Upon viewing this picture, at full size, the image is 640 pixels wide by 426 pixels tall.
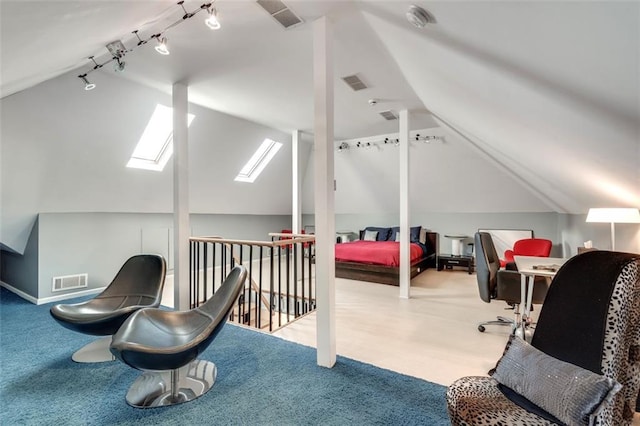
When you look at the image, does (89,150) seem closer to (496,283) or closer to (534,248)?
(496,283)

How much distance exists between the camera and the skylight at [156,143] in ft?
14.4

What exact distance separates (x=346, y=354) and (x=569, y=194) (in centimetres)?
365

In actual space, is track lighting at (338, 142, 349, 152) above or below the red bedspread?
above

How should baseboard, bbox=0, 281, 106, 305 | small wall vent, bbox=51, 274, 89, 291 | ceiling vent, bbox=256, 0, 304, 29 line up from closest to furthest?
1. ceiling vent, bbox=256, 0, 304, 29
2. baseboard, bbox=0, 281, 106, 305
3. small wall vent, bbox=51, 274, 89, 291

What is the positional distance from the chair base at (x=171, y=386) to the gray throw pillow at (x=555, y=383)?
1902 mm

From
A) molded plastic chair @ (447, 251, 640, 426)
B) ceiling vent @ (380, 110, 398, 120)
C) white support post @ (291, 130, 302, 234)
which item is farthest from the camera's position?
white support post @ (291, 130, 302, 234)

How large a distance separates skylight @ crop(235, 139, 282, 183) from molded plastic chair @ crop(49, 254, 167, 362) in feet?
11.1

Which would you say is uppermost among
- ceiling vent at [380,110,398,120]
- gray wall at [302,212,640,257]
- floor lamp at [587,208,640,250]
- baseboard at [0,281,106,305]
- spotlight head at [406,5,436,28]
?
ceiling vent at [380,110,398,120]

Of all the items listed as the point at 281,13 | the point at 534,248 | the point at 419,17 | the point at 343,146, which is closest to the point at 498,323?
the point at 534,248

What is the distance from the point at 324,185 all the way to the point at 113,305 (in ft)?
8.00

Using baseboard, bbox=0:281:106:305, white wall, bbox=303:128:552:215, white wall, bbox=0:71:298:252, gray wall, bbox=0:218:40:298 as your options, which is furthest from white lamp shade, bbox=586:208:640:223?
gray wall, bbox=0:218:40:298

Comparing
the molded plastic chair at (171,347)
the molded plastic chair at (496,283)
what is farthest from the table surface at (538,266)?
the molded plastic chair at (171,347)

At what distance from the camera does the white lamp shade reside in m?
2.73

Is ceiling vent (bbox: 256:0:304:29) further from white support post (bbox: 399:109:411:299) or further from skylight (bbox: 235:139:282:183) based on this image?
skylight (bbox: 235:139:282:183)
